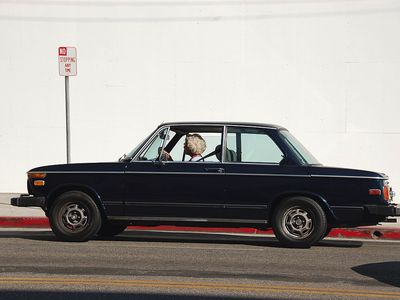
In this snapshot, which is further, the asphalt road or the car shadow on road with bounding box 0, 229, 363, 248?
the car shadow on road with bounding box 0, 229, 363, 248

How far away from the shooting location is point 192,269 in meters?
9.12

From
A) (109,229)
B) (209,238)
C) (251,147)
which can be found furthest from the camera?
(209,238)

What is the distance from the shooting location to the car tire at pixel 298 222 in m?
11.3

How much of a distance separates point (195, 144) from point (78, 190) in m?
1.71

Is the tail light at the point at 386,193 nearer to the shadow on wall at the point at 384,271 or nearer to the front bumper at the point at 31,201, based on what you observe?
the shadow on wall at the point at 384,271

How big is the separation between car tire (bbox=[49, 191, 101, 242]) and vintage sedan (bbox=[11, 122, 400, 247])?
0.01 meters

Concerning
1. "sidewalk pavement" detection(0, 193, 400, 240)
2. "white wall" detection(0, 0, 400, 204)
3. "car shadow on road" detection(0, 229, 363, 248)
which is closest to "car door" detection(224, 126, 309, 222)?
"car shadow on road" detection(0, 229, 363, 248)

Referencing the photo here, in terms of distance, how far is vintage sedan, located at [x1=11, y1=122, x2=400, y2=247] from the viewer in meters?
11.3

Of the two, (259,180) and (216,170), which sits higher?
(216,170)

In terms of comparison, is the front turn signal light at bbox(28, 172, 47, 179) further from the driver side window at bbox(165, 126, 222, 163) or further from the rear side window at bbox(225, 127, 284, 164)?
the rear side window at bbox(225, 127, 284, 164)

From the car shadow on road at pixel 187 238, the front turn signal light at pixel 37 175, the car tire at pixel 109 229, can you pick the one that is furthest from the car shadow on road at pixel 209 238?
the front turn signal light at pixel 37 175

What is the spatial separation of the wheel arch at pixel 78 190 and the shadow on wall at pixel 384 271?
3.85 meters

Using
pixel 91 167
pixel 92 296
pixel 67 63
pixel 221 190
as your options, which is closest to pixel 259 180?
pixel 221 190

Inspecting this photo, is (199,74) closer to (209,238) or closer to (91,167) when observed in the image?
(209,238)
